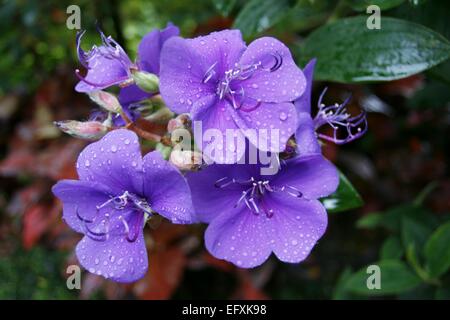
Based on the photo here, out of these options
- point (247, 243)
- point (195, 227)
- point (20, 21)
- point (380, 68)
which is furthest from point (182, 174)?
point (20, 21)

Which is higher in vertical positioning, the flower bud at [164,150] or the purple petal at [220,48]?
the purple petal at [220,48]

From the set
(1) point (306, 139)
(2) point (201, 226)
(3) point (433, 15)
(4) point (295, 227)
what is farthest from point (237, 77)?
(2) point (201, 226)

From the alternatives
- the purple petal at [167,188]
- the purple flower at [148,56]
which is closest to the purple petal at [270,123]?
the purple petal at [167,188]

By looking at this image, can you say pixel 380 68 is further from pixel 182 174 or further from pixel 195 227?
pixel 195 227

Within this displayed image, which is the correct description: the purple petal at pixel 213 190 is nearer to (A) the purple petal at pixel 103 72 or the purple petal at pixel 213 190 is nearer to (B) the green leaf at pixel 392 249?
(A) the purple petal at pixel 103 72

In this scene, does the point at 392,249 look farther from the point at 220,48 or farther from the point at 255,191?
the point at 220,48

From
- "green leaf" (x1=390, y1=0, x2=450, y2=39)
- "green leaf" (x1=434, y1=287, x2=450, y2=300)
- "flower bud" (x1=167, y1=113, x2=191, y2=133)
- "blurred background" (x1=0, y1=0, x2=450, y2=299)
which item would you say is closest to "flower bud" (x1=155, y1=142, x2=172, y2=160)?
"flower bud" (x1=167, y1=113, x2=191, y2=133)
